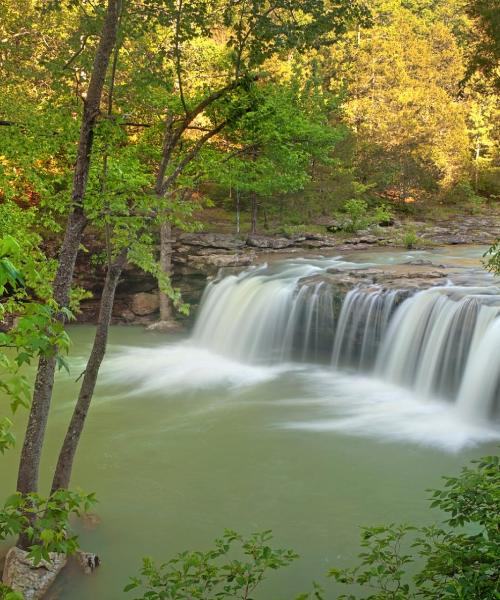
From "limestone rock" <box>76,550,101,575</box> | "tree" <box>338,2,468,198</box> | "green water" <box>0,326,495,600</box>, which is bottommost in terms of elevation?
"limestone rock" <box>76,550,101,575</box>

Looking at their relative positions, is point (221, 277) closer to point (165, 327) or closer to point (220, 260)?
point (220, 260)

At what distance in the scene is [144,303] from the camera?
64.8 feet

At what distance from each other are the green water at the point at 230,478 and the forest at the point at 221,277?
0.07 meters

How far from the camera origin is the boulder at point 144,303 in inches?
778

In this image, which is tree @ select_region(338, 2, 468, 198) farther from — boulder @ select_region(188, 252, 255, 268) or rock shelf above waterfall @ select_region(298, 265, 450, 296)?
rock shelf above waterfall @ select_region(298, 265, 450, 296)

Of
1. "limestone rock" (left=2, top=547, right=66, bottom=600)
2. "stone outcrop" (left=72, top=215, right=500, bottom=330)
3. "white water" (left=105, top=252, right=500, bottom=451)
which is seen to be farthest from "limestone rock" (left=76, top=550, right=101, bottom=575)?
"stone outcrop" (left=72, top=215, right=500, bottom=330)

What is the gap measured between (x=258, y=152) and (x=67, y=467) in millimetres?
4997

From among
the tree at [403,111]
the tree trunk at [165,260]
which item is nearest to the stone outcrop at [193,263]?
the tree trunk at [165,260]

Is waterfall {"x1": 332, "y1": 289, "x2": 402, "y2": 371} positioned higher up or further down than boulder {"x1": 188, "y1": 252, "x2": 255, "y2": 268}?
further down

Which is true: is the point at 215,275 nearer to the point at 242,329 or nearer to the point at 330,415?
the point at 242,329

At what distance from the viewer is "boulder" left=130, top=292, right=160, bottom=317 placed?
778 inches

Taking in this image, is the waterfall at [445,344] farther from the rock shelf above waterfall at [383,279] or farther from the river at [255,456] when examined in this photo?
the rock shelf above waterfall at [383,279]

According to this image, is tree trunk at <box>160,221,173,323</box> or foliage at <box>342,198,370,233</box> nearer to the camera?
tree trunk at <box>160,221,173,323</box>

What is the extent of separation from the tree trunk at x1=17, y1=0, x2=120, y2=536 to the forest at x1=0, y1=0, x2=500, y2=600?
0.02 m
